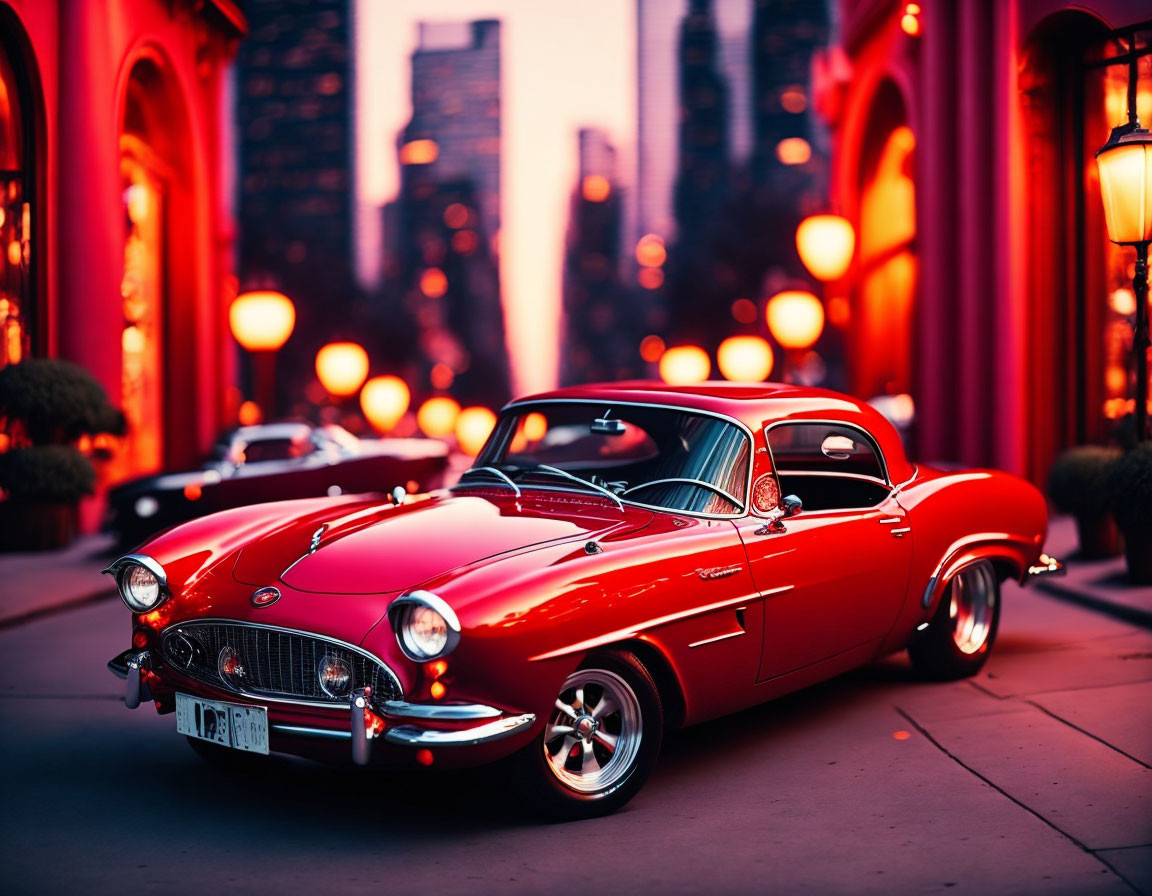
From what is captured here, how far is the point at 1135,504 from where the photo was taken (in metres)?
9.17

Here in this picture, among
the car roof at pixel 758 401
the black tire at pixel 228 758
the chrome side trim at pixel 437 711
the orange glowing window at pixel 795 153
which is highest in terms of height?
the orange glowing window at pixel 795 153

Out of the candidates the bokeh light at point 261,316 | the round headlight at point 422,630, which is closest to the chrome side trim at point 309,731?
the round headlight at point 422,630

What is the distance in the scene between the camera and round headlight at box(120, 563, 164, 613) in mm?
4902

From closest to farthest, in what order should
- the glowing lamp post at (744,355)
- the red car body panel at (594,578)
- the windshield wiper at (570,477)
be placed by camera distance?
the red car body panel at (594,578)
the windshield wiper at (570,477)
the glowing lamp post at (744,355)

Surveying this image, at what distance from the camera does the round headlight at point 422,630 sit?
13.6 ft

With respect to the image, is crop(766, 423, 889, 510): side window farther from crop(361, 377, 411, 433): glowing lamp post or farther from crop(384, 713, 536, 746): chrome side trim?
crop(361, 377, 411, 433): glowing lamp post

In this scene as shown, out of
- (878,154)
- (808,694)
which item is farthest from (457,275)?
(808,694)

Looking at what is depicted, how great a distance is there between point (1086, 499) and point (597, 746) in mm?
7607

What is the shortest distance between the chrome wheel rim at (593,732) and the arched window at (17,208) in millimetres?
12843

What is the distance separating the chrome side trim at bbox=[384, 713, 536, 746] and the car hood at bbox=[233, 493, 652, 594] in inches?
19.5

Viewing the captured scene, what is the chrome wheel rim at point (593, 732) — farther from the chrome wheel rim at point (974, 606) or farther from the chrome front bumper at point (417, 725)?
the chrome wheel rim at point (974, 606)

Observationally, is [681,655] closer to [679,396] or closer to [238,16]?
[679,396]

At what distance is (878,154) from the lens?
24.7 metres

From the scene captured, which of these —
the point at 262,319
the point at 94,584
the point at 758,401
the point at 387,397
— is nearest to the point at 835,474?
the point at 758,401
